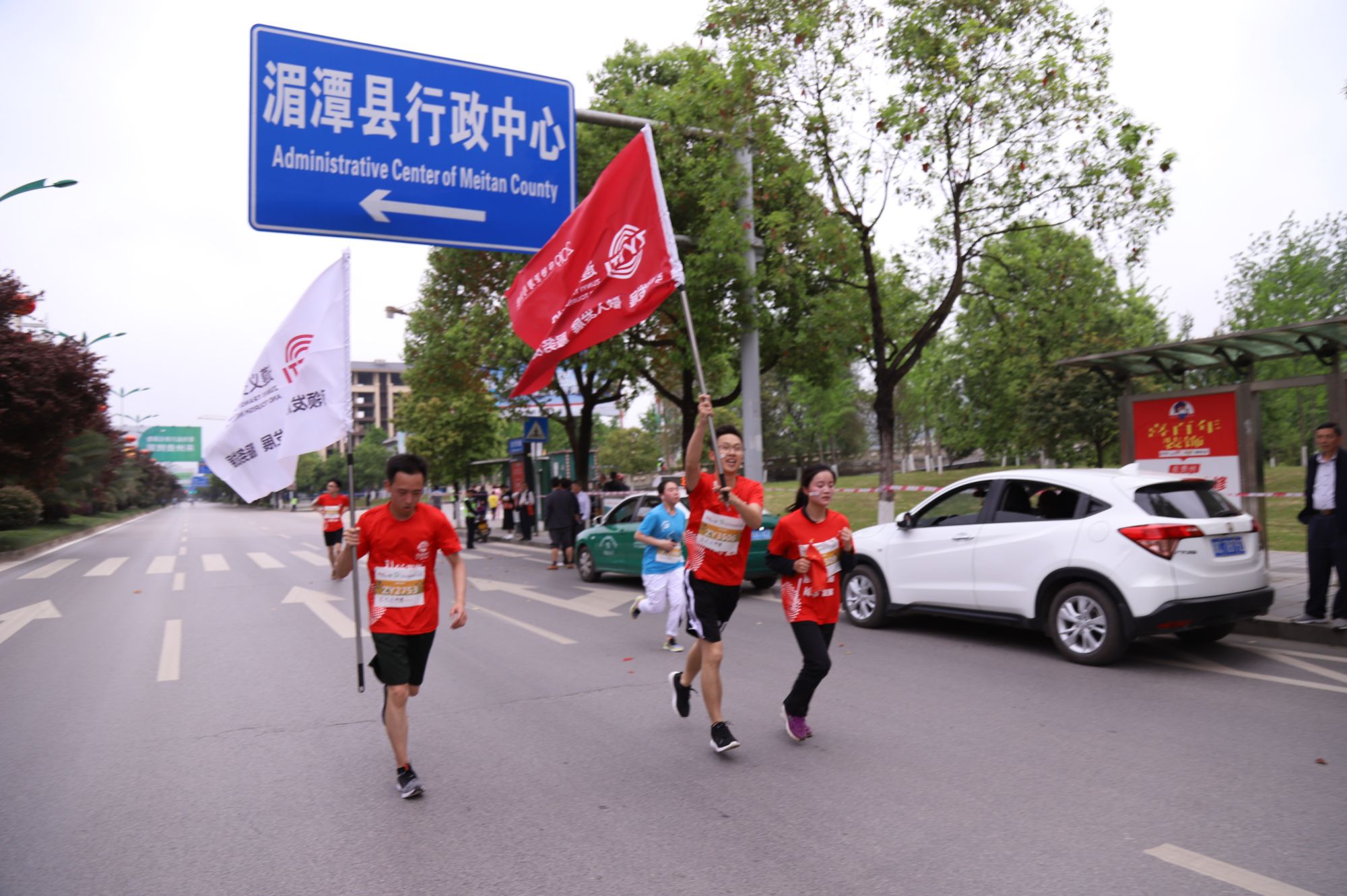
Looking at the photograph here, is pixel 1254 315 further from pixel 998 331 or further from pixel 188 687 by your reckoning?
pixel 188 687

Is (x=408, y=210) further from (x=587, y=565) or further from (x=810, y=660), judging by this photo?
(x=810, y=660)

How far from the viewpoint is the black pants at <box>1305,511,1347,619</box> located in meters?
7.75

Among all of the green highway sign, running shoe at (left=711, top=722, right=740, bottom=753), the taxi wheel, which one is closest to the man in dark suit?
running shoe at (left=711, top=722, right=740, bottom=753)

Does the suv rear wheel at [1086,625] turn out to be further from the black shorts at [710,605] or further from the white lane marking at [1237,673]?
the black shorts at [710,605]

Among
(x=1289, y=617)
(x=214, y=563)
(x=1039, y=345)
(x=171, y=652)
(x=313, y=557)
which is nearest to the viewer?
(x=1289, y=617)

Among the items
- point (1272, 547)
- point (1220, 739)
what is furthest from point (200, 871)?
point (1272, 547)

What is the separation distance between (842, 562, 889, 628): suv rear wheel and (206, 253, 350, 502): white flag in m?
5.66

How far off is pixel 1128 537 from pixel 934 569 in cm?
197

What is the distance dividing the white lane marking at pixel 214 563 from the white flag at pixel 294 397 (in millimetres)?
14405

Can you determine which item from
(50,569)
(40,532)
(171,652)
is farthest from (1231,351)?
(40,532)

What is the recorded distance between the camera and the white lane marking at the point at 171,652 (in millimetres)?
8055

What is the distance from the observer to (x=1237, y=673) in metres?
6.91

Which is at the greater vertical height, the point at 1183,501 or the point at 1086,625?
the point at 1183,501

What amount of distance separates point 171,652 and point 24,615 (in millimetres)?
4826
